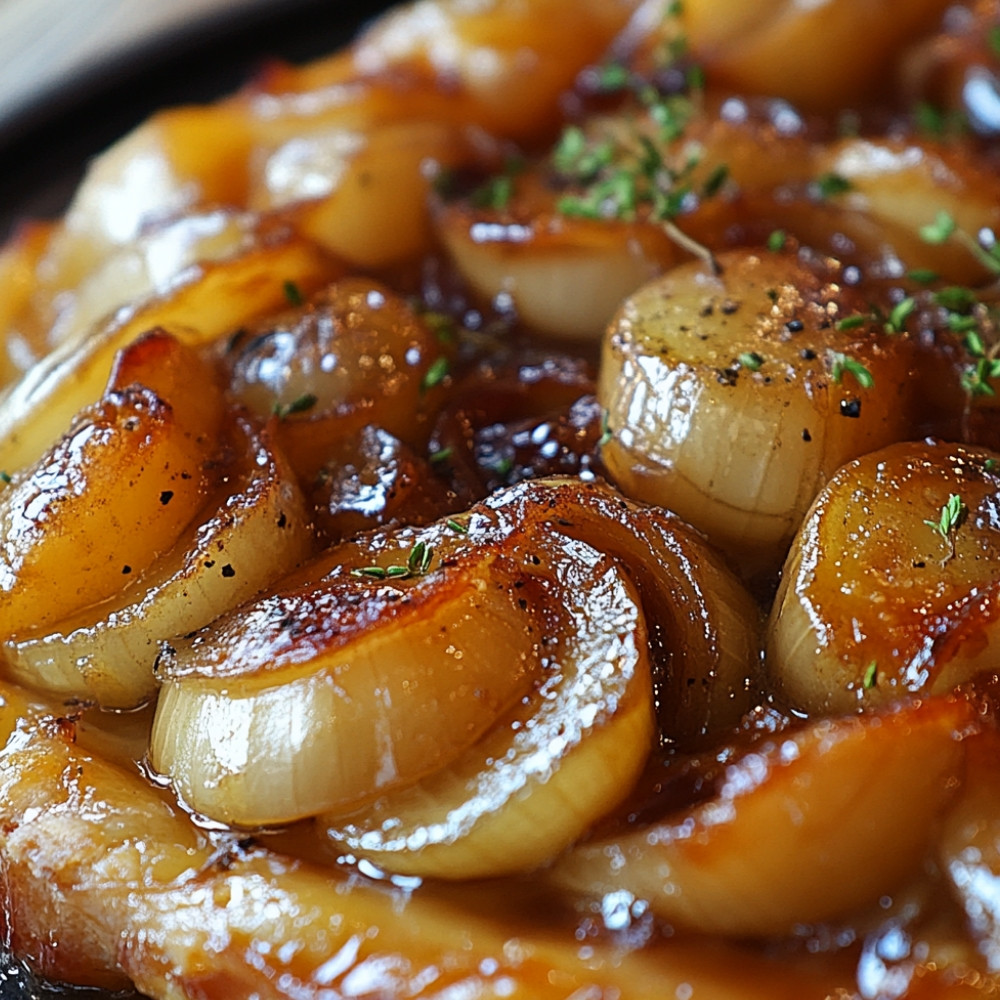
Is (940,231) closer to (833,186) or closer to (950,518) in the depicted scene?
(833,186)

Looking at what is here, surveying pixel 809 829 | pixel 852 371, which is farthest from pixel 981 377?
pixel 809 829

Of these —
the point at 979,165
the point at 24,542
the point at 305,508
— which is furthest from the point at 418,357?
the point at 979,165

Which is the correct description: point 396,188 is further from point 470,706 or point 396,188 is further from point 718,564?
point 470,706

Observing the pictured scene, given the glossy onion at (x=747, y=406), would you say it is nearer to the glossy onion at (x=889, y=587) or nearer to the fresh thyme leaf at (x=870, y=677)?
the glossy onion at (x=889, y=587)

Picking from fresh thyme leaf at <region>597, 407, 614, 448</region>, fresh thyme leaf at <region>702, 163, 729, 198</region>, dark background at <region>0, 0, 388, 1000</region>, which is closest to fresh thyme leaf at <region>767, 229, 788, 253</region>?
fresh thyme leaf at <region>702, 163, 729, 198</region>

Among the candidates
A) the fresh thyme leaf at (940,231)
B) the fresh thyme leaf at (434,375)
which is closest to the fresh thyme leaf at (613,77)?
the fresh thyme leaf at (940,231)

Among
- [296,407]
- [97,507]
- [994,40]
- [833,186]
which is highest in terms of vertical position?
[97,507]
